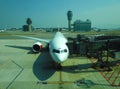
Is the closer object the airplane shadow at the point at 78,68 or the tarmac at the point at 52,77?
the tarmac at the point at 52,77

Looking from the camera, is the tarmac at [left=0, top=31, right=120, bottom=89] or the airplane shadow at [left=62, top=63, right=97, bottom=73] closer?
the tarmac at [left=0, top=31, right=120, bottom=89]

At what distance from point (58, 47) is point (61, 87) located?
6537mm

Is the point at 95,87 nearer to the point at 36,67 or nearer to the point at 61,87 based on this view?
the point at 61,87

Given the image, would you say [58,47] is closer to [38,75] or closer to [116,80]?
[38,75]

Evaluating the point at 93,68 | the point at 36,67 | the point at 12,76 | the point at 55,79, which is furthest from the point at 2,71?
the point at 93,68

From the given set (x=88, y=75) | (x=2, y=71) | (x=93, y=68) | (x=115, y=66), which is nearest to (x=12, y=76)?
(x=2, y=71)

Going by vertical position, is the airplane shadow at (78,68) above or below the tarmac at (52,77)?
above

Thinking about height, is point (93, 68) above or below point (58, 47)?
below

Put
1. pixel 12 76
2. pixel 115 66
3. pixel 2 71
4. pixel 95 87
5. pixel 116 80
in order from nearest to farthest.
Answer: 1. pixel 95 87
2. pixel 116 80
3. pixel 12 76
4. pixel 2 71
5. pixel 115 66

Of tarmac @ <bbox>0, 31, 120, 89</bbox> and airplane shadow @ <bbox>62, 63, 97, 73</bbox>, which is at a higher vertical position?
airplane shadow @ <bbox>62, 63, 97, 73</bbox>

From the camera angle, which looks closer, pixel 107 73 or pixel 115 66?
pixel 107 73

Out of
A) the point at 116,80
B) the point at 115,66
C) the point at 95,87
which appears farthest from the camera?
the point at 115,66

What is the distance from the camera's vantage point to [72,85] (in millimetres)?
19266

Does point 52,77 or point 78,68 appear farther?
point 78,68
